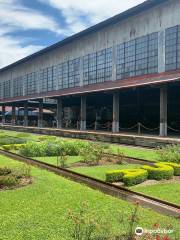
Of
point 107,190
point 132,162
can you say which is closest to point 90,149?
point 132,162

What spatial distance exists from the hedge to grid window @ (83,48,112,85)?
25.4m

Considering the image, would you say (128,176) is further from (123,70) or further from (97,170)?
(123,70)

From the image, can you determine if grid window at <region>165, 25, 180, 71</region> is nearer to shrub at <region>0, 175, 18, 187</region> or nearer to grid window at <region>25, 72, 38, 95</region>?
shrub at <region>0, 175, 18, 187</region>

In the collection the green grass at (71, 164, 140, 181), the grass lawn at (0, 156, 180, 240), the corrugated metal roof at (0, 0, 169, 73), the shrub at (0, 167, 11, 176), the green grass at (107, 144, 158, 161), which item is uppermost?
the corrugated metal roof at (0, 0, 169, 73)

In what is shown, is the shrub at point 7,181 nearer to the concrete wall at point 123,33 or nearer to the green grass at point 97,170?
the green grass at point 97,170

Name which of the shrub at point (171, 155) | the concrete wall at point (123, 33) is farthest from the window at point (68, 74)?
the shrub at point (171, 155)

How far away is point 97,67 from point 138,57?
698 cm

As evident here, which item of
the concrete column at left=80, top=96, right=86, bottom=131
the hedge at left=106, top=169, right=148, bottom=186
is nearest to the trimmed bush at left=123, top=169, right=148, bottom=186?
the hedge at left=106, top=169, right=148, bottom=186

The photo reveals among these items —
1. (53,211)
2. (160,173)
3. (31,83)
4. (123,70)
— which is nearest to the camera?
(53,211)

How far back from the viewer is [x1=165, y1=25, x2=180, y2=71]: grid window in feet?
88.8

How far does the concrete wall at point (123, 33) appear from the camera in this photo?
2828cm

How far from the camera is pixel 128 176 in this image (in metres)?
9.86

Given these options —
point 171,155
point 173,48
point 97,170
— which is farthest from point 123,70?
point 97,170

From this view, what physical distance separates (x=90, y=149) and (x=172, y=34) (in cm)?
1621
